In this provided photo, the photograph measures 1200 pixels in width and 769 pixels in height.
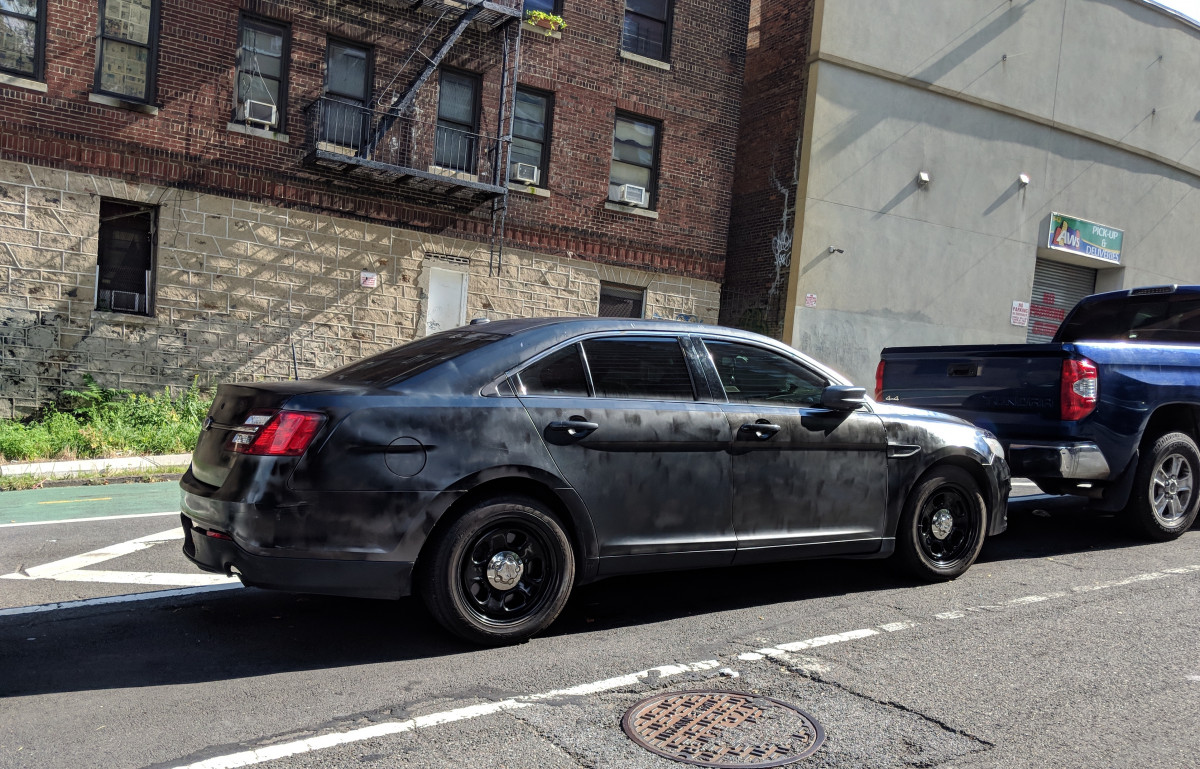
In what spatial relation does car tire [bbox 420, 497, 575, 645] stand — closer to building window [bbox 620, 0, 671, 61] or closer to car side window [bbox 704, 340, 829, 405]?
car side window [bbox 704, 340, 829, 405]

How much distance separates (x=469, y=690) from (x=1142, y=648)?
3536 millimetres

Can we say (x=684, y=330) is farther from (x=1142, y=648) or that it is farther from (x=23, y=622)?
(x=23, y=622)

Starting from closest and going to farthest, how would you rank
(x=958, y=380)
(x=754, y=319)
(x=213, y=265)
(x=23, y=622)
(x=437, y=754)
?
(x=437, y=754) < (x=23, y=622) < (x=958, y=380) < (x=213, y=265) < (x=754, y=319)

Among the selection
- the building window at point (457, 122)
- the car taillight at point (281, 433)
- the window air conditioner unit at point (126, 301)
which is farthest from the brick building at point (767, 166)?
the car taillight at point (281, 433)

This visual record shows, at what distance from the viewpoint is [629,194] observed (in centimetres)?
1733

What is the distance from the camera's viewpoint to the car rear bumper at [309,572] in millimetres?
4012

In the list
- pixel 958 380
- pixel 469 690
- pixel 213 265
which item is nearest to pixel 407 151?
pixel 213 265

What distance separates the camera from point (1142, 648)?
4.81 meters

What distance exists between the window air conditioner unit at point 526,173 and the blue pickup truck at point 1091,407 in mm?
9475

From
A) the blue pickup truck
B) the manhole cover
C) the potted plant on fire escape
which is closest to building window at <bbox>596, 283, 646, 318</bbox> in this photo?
the potted plant on fire escape

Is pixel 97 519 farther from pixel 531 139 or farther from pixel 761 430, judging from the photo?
pixel 531 139

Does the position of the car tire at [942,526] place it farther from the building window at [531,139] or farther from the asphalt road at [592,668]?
the building window at [531,139]

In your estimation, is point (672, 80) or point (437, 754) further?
point (672, 80)

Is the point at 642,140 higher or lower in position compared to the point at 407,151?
higher
